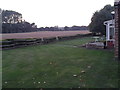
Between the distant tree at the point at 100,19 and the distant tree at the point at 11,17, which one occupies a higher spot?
the distant tree at the point at 11,17

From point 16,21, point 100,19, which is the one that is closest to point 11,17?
point 16,21

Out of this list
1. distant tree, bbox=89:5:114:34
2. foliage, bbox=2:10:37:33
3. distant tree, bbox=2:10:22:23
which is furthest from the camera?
distant tree, bbox=2:10:22:23

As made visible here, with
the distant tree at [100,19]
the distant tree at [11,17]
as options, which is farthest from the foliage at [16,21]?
the distant tree at [100,19]

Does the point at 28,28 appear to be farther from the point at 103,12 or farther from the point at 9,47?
the point at 9,47

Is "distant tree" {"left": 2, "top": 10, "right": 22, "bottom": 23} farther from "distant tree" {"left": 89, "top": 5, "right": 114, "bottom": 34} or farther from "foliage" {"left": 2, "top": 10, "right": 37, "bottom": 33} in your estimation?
"distant tree" {"left": 89, "top": 5, "right": 114, "bottom": 34}

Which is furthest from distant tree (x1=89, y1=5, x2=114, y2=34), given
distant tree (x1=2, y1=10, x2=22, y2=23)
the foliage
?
distant tree (x1=2, y1=10, x2=22, y2=23)

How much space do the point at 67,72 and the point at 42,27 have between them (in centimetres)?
5850

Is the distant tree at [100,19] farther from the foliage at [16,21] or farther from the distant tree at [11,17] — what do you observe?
the distant tree at [11,17]

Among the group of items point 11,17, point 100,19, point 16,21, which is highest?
point 11,17

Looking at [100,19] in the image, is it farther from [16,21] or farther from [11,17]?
[11,17]

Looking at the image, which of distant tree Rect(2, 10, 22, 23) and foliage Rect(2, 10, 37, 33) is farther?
distant tree Rect(2, 10, 22, 23)

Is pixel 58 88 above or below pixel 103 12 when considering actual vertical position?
below

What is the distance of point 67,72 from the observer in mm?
7441

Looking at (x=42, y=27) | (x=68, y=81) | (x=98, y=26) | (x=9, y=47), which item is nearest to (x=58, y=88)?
(x=68, y=81)
